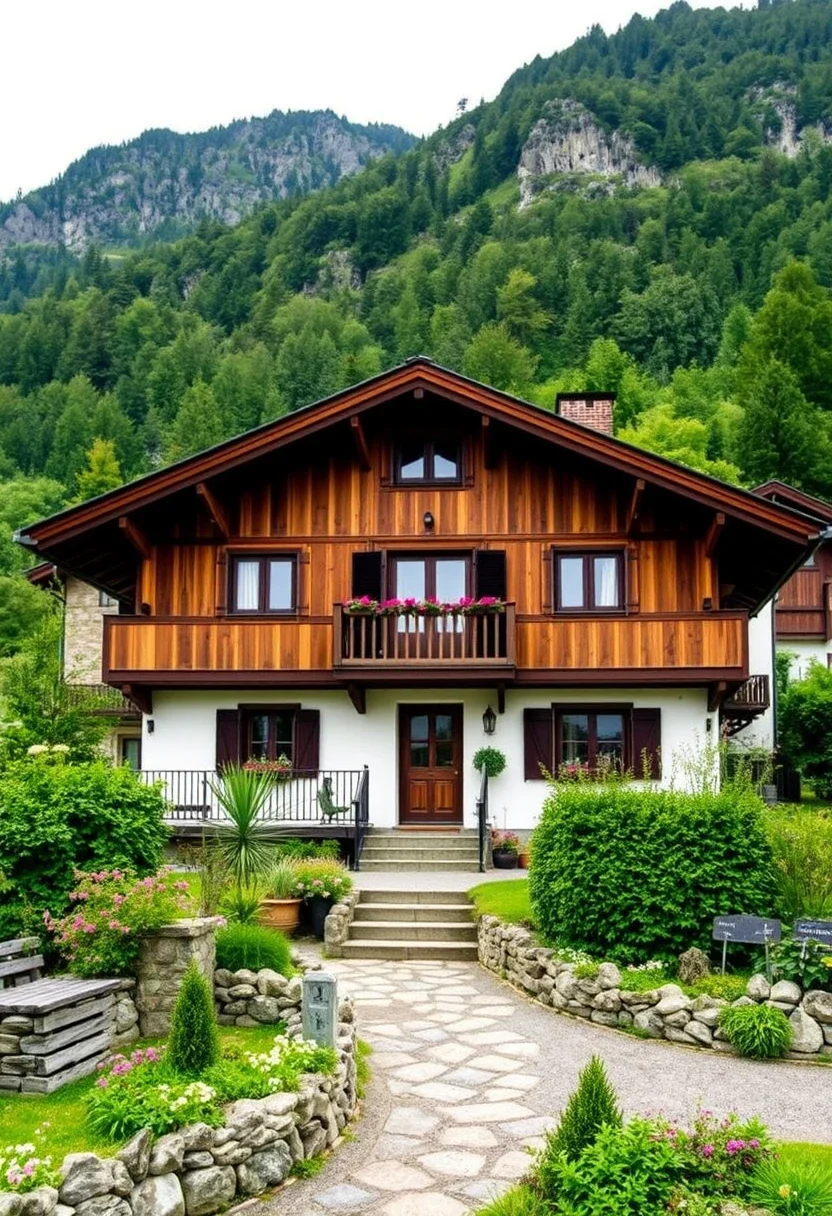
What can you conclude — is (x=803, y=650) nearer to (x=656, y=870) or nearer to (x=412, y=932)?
(x=412, y=932)

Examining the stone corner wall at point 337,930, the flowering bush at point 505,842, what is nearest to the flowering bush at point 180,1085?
the stone corner wall at point 337,930

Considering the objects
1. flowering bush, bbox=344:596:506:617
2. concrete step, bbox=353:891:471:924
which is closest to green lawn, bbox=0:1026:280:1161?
concrete step, bbox=353:891:471:924

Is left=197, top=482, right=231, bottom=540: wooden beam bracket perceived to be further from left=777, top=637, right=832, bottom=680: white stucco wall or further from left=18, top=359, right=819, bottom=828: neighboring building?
left=777, top=637, right=832, bottom=680: white stucco wall

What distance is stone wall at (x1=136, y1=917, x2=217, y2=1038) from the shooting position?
8.95 m

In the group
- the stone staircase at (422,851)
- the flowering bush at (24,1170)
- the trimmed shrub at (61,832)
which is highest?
the trimmed shrub at (61,832)

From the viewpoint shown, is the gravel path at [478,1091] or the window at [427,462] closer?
the gravel path at [478,1091]

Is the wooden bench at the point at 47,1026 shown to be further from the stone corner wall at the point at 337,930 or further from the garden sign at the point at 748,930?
the stone corner wall at the point at 337,930

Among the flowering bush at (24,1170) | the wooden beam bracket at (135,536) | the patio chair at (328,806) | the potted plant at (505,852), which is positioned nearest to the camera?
the flowering bush at (24,1170)

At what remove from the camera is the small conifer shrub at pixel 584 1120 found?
634 cm

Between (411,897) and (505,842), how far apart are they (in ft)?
13.9

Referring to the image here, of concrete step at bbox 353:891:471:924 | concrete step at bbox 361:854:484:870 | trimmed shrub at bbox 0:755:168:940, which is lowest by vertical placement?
concrete step at bbox 353:891:471:924

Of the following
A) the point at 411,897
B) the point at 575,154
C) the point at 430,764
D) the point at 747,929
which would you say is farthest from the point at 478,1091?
the point at 575,154

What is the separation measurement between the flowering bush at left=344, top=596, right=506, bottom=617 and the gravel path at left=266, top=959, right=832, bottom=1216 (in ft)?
29.6

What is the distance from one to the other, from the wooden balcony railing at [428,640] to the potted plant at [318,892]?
19.0 ft
